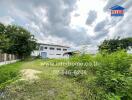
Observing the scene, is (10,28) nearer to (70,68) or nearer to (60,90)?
(70,68)

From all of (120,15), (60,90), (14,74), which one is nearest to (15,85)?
(14,74)

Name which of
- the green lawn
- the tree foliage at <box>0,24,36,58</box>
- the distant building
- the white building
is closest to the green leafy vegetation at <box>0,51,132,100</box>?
the green lawn

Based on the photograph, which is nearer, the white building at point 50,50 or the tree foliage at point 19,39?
the tree foliage at point 19,39

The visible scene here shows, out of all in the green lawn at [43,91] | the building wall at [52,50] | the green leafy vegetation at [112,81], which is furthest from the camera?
the building wall at [52,50]

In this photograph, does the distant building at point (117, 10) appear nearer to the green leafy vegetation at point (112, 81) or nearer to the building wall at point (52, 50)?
the green leafy vegetation at point (112, 81)

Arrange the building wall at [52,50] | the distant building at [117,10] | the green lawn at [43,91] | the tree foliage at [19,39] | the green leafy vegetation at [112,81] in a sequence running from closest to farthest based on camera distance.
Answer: the green lawn at [43,91] < the green leafy vegetation at [112,81] < the distant building at [117,10] < the tree foliage at [19,39] < the building wall at [52,50]

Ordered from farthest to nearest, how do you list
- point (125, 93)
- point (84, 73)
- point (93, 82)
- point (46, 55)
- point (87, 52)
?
point (46, 55), point (87, 52), point (84, 73), point (93, 82), point (125, 93)

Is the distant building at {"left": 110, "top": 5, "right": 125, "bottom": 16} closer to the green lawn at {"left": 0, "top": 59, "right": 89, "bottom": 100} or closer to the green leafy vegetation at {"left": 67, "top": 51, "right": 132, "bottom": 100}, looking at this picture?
the green leafy vegetation at {"left": 67, "top": 51, "right": 132, "bottom": 100}

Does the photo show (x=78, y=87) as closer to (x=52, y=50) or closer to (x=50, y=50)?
(x=50, y=50)

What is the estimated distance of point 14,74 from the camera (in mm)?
5047

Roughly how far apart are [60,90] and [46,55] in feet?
136

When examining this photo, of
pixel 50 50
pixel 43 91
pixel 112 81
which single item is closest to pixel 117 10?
pixel 112 81

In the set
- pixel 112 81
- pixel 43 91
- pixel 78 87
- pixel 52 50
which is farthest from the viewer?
pixel 52 50

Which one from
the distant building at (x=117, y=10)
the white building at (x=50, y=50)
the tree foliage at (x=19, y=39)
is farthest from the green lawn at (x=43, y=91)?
the white building at (x=50, y=50)
